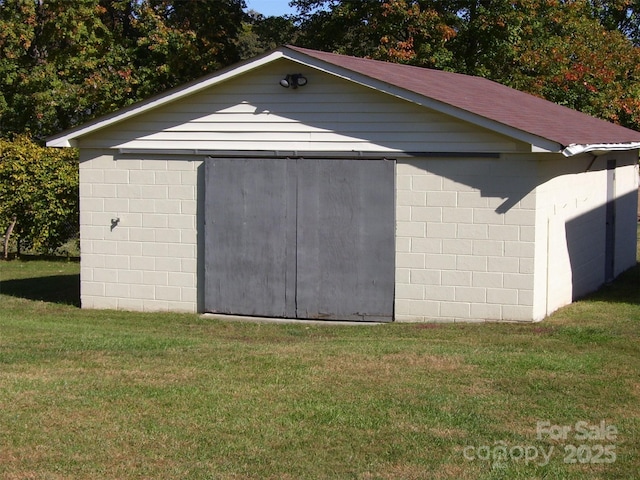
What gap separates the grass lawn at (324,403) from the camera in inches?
263

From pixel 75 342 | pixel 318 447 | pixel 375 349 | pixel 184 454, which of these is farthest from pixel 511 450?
pixel 75 342

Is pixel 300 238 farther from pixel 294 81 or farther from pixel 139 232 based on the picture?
pixel 139 232

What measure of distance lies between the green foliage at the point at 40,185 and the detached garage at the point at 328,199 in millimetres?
6140

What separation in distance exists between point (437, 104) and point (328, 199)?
194 centimetres

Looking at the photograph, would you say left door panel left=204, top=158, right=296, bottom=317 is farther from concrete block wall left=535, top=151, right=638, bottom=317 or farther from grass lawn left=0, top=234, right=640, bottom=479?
concrete block wall left=535, top=151, right=638, bottom=317

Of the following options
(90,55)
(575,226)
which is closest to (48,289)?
(575,226)

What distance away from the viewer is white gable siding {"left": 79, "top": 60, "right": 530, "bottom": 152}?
12578 millimetres

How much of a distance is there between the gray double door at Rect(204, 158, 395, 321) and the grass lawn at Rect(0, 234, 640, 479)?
1093 millimetres

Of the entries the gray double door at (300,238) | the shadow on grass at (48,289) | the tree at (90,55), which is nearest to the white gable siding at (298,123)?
the gray double door at (300,238)

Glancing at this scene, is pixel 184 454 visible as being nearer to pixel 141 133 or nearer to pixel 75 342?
pixel 75 342

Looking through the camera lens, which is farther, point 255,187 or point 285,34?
point 285,34

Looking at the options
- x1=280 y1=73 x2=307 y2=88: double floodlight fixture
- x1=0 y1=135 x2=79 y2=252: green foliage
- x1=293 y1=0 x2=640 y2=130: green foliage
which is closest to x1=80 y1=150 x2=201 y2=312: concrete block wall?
x1=280 y1=73 x2=307 y2=88: double floodlight fixture

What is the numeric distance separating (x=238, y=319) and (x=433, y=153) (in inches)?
136

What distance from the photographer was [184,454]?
684 cm
